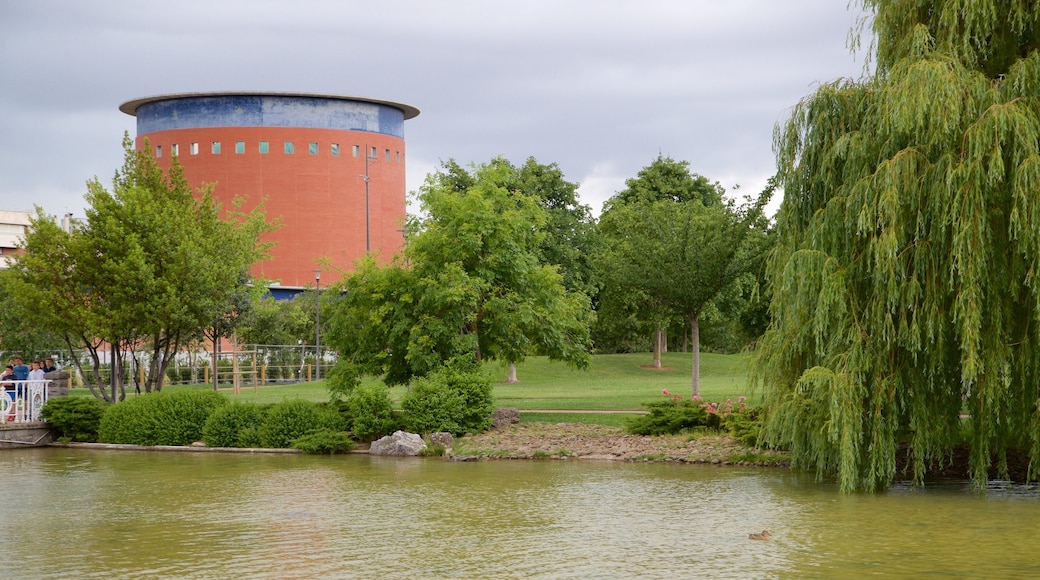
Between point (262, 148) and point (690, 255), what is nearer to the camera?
point (690, 255)

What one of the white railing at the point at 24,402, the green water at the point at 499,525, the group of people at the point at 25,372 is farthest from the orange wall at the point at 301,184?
the green water at the point at 499,525

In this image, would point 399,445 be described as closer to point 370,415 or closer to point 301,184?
point 370,415

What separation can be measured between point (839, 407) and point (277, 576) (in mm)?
9112

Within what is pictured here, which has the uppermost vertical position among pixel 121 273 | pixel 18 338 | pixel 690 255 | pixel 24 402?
pixel 690 255

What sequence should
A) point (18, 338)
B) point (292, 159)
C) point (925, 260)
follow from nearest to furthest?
point (925, 260)
point (18, 338)
point (292, 159)

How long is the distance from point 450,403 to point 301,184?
50.0 m

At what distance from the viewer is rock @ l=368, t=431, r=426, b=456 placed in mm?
25984

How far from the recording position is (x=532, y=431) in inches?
1071

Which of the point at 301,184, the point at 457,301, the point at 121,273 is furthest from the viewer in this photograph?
the point at 301,184

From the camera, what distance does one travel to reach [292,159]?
74.0m

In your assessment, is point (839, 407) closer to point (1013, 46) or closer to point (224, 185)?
point (1013, 46)

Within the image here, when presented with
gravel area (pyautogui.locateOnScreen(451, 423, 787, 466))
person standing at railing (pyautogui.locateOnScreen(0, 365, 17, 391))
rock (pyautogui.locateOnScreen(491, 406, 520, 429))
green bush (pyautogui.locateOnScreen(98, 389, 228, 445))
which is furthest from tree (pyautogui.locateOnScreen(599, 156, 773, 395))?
person standing at railing (pyautogui.locateOnScreen(0, 365, 17, 391))

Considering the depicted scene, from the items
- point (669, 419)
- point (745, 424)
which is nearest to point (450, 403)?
point (669, 419)

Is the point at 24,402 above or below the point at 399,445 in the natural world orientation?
above
